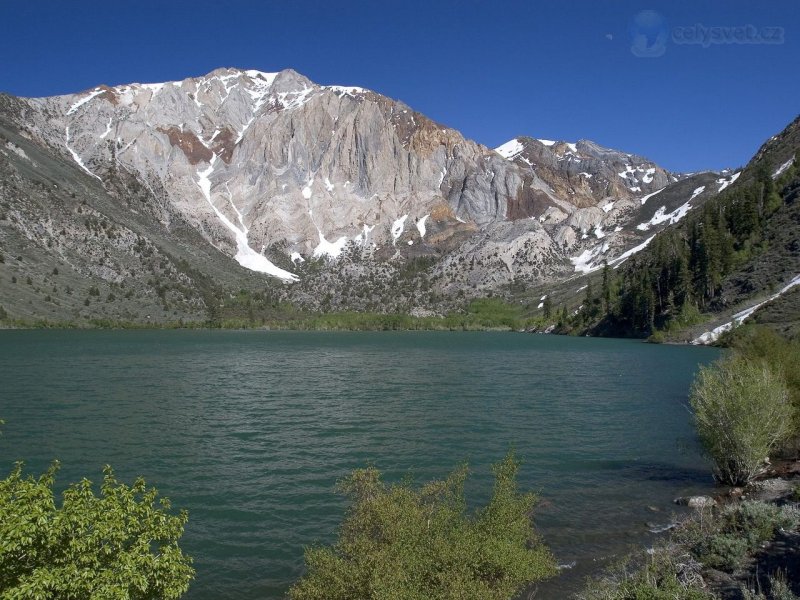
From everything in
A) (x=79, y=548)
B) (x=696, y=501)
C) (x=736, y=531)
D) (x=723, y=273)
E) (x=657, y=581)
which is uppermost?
(x=723, y=273)

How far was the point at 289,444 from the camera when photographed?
36.8 meters

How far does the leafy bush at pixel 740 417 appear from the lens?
79.6ft

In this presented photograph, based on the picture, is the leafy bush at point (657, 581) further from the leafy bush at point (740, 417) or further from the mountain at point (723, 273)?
the mountain at point (723, 273)

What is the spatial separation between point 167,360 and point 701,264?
12933 centimetres

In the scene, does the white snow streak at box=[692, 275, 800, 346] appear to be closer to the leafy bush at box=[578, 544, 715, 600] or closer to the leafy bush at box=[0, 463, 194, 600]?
the leafy bush at box=[578, 544, 715, 600]

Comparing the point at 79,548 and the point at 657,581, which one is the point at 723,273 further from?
the point at 79,548

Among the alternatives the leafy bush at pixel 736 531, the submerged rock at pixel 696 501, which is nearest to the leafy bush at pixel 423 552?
the leafy bush at pixel 736 531

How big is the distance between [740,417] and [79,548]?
2584 cm

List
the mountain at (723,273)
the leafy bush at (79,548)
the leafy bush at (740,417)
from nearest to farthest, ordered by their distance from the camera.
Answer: the leafy bush at (79,548) < the leafy bush at (740,417) < the mountain at (723,273)

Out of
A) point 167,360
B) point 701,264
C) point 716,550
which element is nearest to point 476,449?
point 716,550

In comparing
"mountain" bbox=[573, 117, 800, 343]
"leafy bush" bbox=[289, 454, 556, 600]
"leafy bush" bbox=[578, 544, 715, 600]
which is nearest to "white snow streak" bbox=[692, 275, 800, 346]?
"mountain" bbox=[573, 117, 800, 343]

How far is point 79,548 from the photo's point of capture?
8.50 metres

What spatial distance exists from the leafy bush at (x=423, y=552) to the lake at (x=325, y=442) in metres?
3.24

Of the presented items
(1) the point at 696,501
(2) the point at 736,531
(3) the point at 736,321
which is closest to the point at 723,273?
(3) the point at 736,321
